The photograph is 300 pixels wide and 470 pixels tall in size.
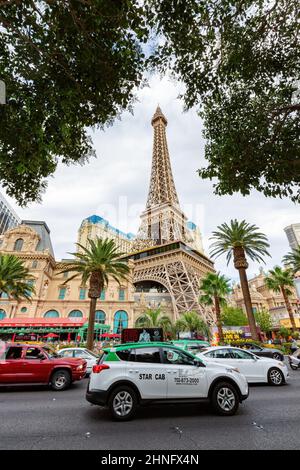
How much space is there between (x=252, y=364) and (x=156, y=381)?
5996mm

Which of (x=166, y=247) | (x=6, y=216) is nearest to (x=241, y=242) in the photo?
(x=166, y=247)

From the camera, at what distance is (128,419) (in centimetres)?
542

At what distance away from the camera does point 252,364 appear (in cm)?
977

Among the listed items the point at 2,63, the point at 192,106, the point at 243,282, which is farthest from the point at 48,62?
the point at 243,282

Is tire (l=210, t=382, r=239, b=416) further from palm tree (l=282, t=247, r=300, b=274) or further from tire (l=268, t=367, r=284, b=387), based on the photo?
palm tree (l=282, t=247, r=300, b=274)

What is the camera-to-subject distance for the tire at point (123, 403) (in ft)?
17.8

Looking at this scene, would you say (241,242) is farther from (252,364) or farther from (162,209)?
(162,209)

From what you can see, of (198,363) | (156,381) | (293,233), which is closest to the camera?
(156,381)

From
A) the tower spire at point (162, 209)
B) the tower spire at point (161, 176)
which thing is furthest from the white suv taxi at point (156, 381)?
the tower spire at point (161, 176)

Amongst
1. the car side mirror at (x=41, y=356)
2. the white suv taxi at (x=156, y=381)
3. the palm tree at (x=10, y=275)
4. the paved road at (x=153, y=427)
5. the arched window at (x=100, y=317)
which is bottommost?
the paved road at (x=153, y=427)

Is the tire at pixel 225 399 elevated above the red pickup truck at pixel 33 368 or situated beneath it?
situated beneath

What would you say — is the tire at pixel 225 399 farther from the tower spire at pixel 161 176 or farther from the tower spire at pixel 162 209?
the tower spire at pixel 161 176

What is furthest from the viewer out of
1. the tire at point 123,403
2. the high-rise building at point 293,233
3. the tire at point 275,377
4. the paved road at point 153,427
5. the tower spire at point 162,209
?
the high-rise building at point 293,233

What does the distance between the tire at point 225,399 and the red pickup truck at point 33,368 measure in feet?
21.6
